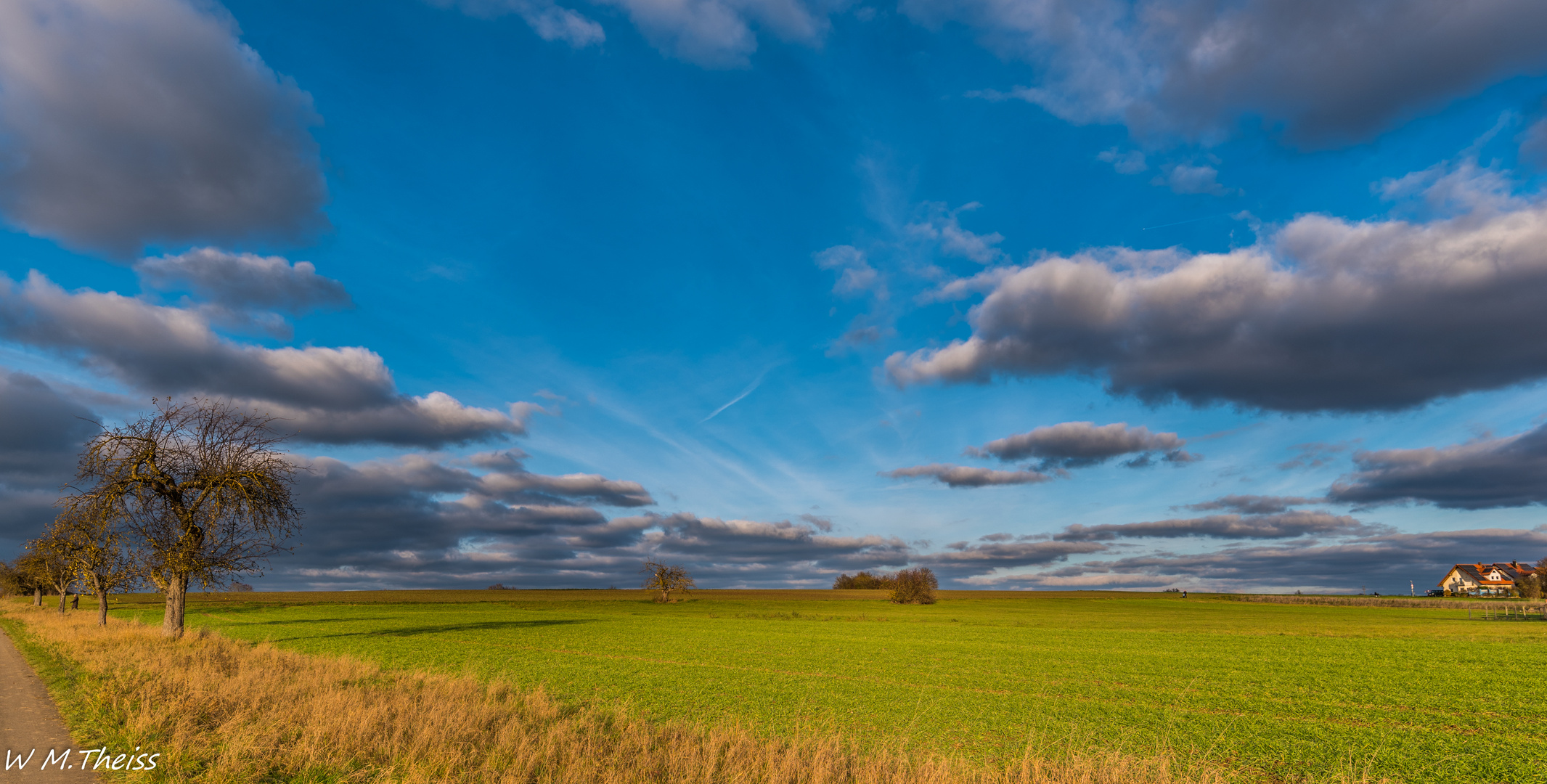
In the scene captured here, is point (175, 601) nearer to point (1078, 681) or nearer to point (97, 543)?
point (97, 543)

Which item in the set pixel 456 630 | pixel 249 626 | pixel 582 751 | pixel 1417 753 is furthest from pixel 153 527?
pixel 1417 753

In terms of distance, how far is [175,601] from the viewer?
32.2 meters

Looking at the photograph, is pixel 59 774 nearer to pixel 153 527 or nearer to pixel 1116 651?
pixel 153 527

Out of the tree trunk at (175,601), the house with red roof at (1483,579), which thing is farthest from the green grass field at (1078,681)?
the house with red roof at (1483,579)

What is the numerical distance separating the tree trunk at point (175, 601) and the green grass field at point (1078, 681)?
221 inches

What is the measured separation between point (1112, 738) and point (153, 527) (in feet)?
134

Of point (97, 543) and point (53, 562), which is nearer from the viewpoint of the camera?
point (97, 543)

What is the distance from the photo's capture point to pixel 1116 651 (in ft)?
122

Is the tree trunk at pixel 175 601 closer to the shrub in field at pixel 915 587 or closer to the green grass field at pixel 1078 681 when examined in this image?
the green grass field at pixel 1078 681

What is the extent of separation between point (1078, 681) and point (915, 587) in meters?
102

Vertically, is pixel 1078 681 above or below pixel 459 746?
below

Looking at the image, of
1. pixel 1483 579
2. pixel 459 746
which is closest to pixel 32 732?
pixel 459 746

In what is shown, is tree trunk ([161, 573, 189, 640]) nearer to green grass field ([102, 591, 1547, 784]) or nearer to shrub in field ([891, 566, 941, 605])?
green grass field ([102, 591, 1547, 784])

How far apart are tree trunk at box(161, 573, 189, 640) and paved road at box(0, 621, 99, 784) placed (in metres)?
11.3
